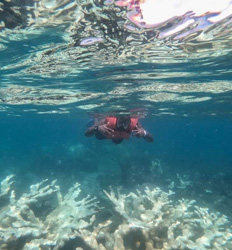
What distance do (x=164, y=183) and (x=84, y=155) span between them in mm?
11484

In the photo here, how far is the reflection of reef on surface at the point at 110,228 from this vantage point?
671 centimetres

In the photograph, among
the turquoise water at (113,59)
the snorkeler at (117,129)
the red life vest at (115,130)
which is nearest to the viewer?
the turquoise water at (113,59)

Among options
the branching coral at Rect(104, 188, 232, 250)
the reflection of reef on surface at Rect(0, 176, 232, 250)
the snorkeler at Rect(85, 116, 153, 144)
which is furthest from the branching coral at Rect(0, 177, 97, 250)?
the snorkeler at Rect(85, 116, 153, 144)

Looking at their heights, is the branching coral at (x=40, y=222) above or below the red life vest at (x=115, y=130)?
below

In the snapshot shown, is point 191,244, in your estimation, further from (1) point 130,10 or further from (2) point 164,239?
(1) point 130,10

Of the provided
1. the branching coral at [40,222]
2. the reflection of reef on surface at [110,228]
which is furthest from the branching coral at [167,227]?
the branching coral at [40,222]

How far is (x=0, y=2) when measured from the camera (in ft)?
19.0

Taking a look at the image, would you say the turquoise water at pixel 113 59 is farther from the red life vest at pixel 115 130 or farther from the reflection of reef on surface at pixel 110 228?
the red life vest at pixel 115 130

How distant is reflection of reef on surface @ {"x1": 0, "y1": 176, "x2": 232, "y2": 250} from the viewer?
22.0 feet

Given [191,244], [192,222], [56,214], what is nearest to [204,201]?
[192,222]

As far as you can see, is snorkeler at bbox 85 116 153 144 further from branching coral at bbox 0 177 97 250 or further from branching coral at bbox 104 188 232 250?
branching coral at bbox 0 177 97 250

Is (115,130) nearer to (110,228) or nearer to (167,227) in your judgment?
(110,228)

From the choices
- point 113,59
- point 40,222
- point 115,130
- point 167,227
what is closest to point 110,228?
point 167,227

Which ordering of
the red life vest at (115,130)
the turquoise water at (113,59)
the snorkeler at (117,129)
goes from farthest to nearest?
the red life vest at (115,130), the snorkeler at (117,129), the turquoise water at (113,59)
